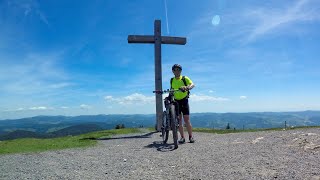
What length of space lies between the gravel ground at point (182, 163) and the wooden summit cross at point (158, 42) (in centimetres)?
618

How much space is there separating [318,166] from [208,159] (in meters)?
2.73

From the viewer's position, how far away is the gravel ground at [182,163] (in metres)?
7.18

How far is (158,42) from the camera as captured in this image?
18.0 m

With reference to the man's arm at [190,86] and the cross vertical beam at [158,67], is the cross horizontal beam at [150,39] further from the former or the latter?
the man's arm at [190,86]

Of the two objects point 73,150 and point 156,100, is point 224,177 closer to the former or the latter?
point 73,150

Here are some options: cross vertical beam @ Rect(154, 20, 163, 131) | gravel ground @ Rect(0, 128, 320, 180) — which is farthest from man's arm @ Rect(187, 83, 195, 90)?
cross vertical beam @ Rect(154, 20, 163, 131)

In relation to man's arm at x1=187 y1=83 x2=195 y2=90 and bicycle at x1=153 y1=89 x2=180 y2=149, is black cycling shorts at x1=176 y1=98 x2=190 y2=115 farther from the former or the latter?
man's arm at x1=187 y1=83 x2=195 y2=90

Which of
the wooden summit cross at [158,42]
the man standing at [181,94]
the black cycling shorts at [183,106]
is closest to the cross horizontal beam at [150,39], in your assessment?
the wooden summit cross at [158,42]

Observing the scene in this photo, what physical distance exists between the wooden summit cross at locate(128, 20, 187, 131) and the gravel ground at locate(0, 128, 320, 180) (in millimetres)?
6183

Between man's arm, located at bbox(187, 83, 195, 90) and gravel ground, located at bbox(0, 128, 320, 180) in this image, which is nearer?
gravel ground, located at bbox(0, 128, 320, 180)

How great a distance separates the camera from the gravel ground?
23.5 feet

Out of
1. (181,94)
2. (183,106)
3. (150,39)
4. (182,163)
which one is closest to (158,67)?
(150,39)

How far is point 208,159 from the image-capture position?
8.94 meters

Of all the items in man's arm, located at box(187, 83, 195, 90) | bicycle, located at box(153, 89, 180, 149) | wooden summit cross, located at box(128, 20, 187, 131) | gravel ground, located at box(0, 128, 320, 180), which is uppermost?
wooden summit cross, located at box(128, 20, 187, 131)
